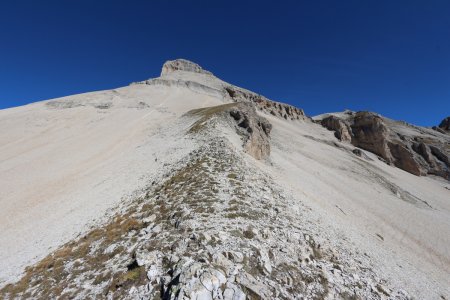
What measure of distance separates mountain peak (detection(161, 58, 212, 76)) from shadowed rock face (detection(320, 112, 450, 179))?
5575 cm

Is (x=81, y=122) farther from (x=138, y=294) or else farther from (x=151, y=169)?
(x=138, y=294)

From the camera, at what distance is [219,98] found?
7962cm

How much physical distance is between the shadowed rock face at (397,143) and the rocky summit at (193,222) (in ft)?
128

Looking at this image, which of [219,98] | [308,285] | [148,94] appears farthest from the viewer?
[219,98]

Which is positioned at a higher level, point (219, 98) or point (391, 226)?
point (219, 98)

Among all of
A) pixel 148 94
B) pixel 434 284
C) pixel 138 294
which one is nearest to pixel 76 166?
pixel 138 294

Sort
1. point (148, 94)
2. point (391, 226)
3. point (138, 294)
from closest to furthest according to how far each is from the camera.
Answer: point (138, 294) < point (391, 226) < point (148, 94)

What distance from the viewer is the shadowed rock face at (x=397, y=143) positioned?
79.3m

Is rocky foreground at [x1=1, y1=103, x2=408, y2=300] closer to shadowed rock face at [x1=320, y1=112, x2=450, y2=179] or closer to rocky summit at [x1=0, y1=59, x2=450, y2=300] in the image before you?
rocky summit at [x1=0, y1=59, x2=450, y2=300]

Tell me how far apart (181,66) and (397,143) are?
8521cm

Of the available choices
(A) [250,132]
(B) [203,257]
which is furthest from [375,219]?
(B) [203,257]

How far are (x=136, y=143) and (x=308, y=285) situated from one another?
105ft

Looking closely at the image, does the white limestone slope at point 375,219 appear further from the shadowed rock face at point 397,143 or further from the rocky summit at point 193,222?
the shadowed rock face at point 397,143

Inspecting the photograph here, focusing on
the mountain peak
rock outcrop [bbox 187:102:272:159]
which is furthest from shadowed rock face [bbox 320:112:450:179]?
rock outcrop [bbox 187:102:272:159]
